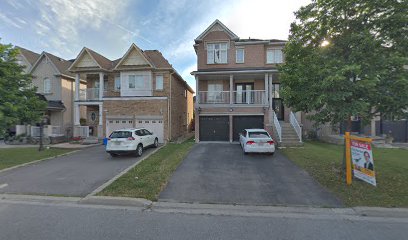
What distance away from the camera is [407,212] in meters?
4.91

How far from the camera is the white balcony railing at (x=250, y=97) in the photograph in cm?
1714

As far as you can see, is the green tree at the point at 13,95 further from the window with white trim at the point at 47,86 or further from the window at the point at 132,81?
the window with white trim at the point at 47,86

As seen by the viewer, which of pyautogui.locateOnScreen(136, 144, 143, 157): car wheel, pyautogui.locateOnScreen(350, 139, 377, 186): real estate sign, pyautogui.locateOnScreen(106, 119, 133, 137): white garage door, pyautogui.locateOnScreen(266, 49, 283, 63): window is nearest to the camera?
pyautogui.locateOnScreen(350, 139, 377, 186): real estate sign

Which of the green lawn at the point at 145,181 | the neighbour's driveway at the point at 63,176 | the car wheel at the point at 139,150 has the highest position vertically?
the car wheel at the point at 139,150

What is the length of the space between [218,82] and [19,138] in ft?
63.5

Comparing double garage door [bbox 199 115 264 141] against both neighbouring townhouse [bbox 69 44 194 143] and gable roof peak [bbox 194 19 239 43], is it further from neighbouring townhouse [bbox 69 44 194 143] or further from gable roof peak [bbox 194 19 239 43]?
gable roof peak [bbox 194 19 239 43]

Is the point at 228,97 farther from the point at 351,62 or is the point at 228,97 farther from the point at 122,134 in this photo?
the point at 351,62

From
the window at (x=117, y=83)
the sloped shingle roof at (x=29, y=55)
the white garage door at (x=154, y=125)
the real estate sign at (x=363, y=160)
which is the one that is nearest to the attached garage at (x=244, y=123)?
Result: the white garage door at (x=154, y=125)

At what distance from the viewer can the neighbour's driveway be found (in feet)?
22.3

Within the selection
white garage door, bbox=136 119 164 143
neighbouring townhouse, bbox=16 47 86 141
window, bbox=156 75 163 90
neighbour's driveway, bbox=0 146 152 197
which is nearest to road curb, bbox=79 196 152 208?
neighbour's driveway, bbox=0 146 152 197

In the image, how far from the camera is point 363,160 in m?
6.45

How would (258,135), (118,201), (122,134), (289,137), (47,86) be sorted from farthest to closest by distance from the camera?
(47,86)
(289,137)
(258,135)
(122,134)
(118,201)

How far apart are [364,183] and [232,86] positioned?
1213cm

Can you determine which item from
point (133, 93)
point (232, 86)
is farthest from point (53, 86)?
point (232, 86)
